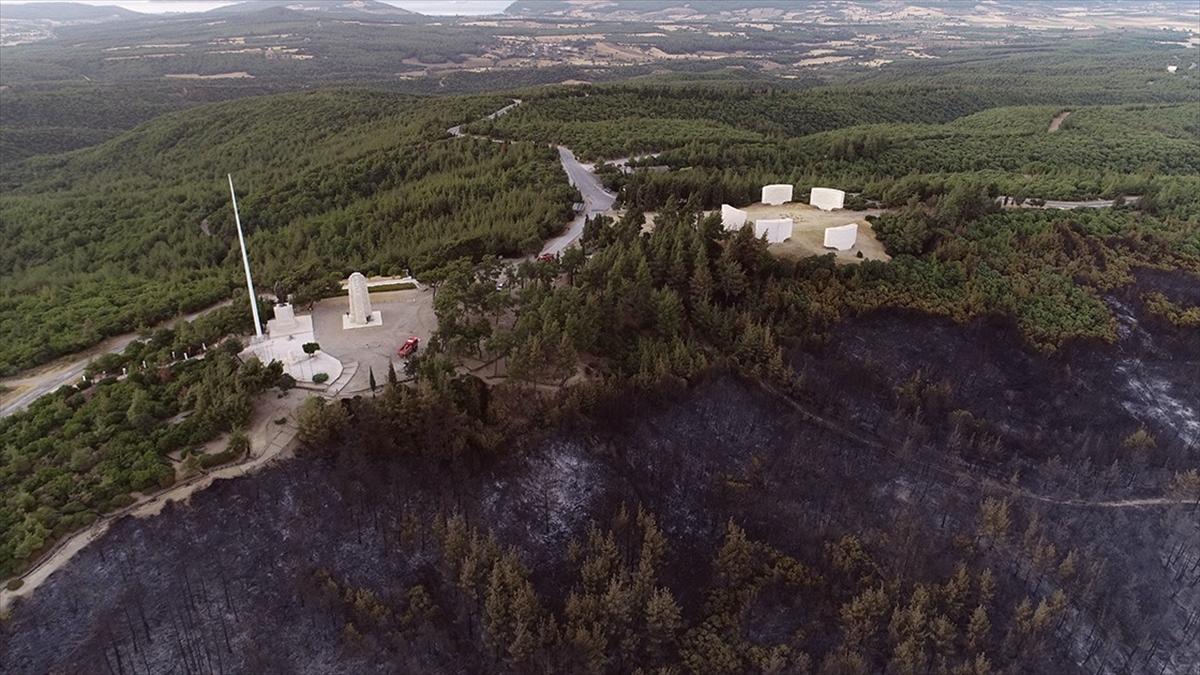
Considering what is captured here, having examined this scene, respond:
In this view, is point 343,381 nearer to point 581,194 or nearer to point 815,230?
point 581,194

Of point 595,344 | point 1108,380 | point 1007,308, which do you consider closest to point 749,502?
point 595,344

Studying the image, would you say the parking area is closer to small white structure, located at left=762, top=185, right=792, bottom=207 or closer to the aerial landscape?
the aerial landscape

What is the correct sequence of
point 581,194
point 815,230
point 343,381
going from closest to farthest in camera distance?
1. point 343,381
2. point 815,230
3. point 581,194

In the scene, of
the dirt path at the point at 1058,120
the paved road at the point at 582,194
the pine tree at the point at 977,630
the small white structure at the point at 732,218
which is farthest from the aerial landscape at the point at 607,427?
the dirt path at the point at 1058,120

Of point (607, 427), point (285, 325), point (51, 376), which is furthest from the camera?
point (285, 325)

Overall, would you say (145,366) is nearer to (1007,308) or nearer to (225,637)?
(225,637)

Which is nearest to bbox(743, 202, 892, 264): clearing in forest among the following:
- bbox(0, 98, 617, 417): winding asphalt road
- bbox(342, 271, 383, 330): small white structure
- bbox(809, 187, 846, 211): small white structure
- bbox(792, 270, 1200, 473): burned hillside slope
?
bbox(809, 187, 846, 211): small white structure

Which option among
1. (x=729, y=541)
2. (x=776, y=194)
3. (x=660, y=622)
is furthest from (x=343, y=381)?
(x=776, y=194)

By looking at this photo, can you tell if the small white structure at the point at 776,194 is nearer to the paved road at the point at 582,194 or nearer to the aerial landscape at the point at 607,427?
the aerial landscape at the point at 607,427
